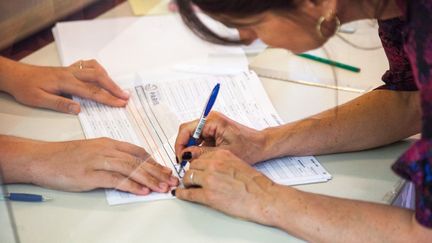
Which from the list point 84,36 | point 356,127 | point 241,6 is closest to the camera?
point 241,6

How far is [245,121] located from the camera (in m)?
1.16

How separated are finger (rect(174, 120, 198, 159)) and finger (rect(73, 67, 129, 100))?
0.17 metres

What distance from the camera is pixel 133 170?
98 cm

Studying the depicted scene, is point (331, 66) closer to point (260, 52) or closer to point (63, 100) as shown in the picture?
point (260, 52)

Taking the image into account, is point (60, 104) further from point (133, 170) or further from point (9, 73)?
point (133, 170)

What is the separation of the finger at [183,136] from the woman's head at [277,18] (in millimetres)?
207

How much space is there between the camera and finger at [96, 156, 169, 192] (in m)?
0.97

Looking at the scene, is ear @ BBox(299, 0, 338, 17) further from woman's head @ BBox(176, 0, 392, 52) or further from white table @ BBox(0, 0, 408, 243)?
white table @ BBox(0, 0, 408, 243)

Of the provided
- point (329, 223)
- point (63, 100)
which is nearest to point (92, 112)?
point (63, 100)

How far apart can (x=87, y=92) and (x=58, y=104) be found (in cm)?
6

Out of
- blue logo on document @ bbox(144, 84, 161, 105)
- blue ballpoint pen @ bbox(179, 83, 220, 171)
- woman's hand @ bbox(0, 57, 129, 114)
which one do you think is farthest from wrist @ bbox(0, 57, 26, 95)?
blue ballpoint pen @ bbox(179, 83, 220, 171)

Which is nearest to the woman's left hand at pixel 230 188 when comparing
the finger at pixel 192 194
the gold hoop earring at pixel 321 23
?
the finger at pixel 192 194

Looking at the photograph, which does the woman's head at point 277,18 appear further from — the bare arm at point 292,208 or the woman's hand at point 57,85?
the woman's hand at point 57,85

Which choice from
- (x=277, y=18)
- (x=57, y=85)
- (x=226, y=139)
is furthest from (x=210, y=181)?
(x=57, y=85)
